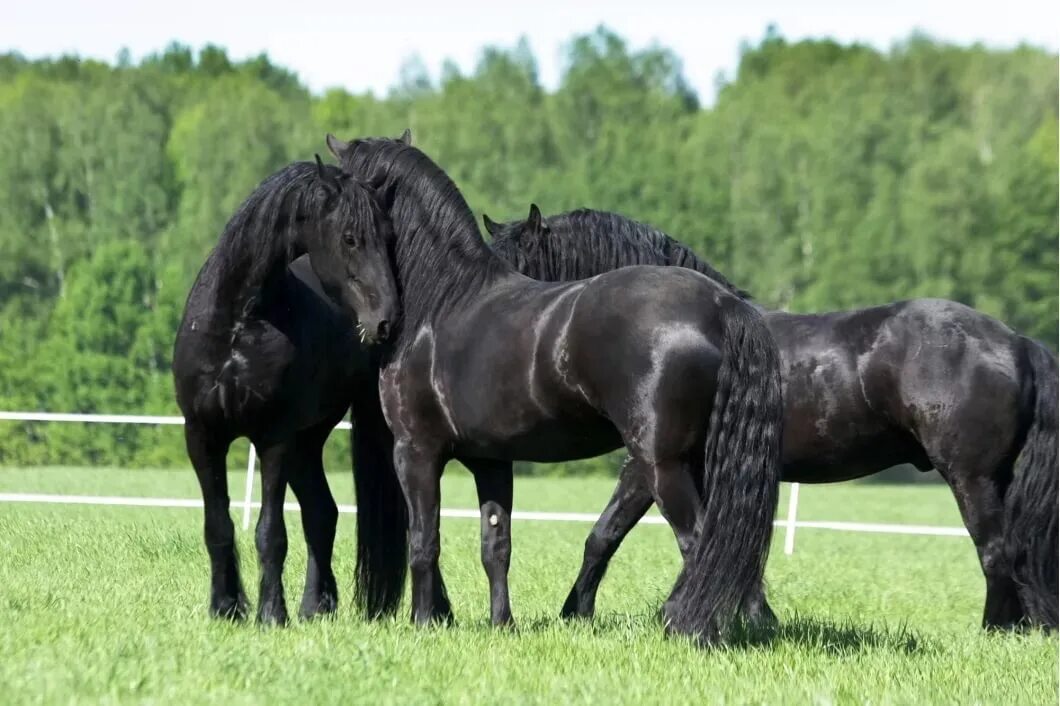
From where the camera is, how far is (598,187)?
4728 centimetres

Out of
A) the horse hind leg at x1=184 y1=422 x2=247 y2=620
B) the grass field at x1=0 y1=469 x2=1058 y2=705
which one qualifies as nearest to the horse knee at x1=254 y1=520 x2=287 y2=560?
the horse hind leg at x1=184 y1=422 x2=247 y2=620

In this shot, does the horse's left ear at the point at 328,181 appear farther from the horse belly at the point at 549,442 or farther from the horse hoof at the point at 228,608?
the horse hoof at the point at 228,608

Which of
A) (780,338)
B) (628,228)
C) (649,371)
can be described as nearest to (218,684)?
(649,371)

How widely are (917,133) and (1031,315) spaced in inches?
271

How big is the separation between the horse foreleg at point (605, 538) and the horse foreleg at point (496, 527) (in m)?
0.73

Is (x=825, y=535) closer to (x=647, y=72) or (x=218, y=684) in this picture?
(x=218, y=684)

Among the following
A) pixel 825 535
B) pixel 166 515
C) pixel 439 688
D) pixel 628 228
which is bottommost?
pixel 825 535

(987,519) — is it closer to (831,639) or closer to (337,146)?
(831,639)

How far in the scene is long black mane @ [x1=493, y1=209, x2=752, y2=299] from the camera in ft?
27.3

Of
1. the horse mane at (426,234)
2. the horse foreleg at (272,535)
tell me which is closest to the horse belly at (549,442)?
the horse mane at (426,234)

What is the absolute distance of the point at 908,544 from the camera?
2180 centimetres

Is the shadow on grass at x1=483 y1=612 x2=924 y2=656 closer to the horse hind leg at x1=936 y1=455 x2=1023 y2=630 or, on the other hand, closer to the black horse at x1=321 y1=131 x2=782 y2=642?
the black horse at x1=321 y1=131 x2=782 y2=642

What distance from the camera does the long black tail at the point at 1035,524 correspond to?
27.0 ft

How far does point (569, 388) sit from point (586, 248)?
192cm
